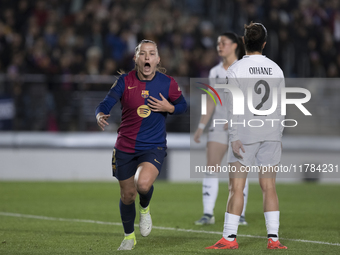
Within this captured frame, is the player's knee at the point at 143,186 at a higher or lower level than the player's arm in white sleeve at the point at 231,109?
lower

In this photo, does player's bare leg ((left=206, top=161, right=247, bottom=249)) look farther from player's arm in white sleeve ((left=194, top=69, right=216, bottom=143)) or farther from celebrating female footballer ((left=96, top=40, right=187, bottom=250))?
player's arm in white sleeve ((left=194, top=69, right=216, bottom=143))

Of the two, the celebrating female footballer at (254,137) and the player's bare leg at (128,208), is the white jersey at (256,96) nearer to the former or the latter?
the celebrating female footballer at (254,137)

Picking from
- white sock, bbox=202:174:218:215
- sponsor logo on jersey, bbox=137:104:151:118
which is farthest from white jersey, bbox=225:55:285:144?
white sock, bbox=202:174:218:215

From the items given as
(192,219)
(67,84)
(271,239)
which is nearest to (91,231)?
(192,219)

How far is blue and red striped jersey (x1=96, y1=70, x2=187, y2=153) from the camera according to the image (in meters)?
5.73

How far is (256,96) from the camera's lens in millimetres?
5539

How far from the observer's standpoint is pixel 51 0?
690 inches

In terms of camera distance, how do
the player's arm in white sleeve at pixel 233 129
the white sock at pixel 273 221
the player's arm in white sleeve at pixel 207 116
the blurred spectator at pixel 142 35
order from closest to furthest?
the player's arm in white sleeve at pixel 233 129
the white sock at pixel 273 221
the player's arm in white sleeve at pixel 207 116
the blurred spectator at pixel 142 35

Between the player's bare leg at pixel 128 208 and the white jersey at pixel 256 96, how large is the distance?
113 cm

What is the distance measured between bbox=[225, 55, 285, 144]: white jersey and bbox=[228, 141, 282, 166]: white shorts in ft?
0.20

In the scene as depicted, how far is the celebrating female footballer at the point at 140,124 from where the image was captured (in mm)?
5723

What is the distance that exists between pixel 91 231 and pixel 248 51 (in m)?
3.05

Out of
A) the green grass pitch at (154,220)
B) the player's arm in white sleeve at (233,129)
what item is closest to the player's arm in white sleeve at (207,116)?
the green grass pitch at (154,220)

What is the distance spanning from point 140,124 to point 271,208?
150 centimetres
